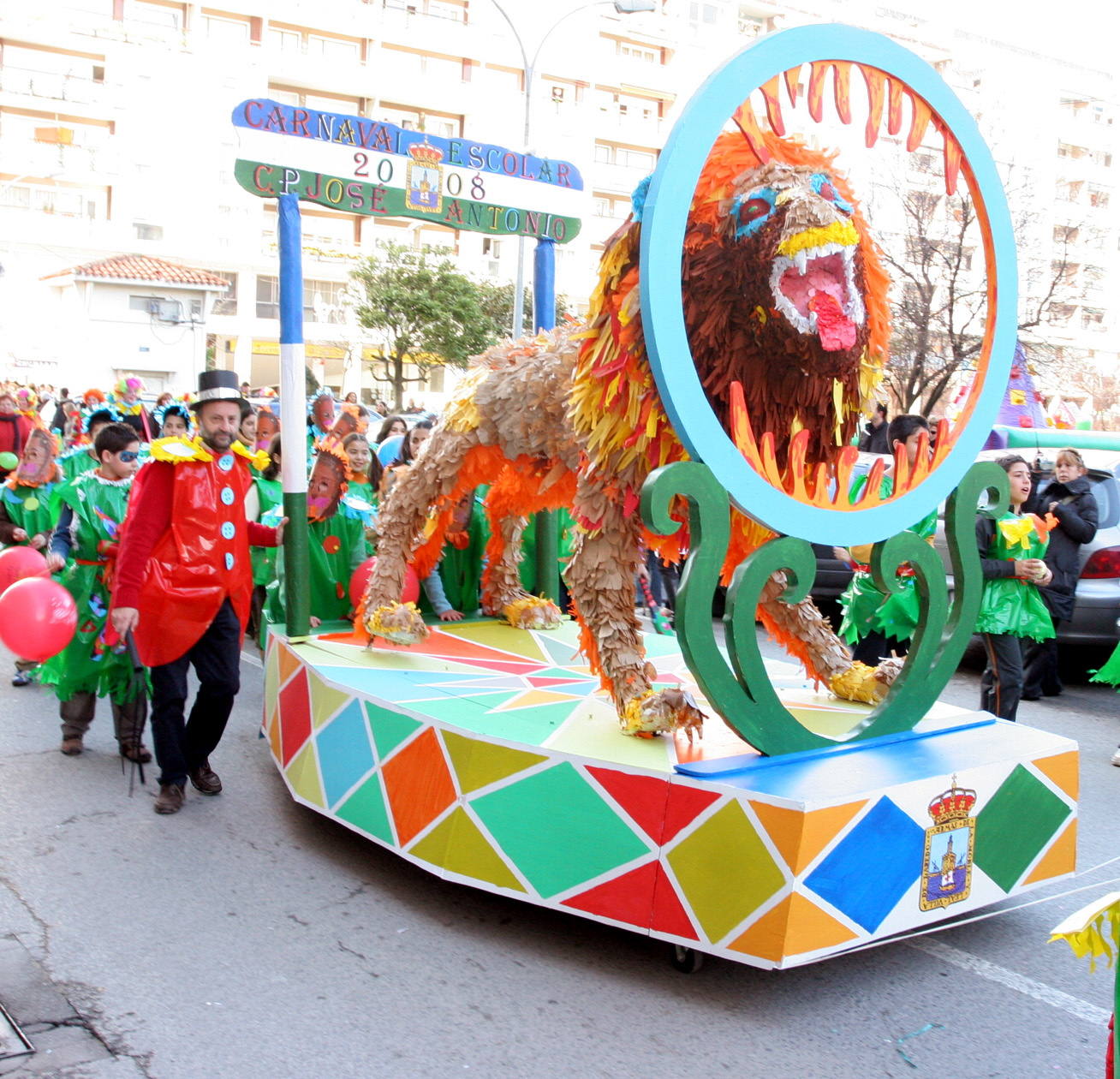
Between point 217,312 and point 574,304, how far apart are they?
10.2 metres

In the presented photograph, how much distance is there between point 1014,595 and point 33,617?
4334 millimetres

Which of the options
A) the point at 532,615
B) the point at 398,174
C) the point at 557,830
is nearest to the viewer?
the point at 557,830

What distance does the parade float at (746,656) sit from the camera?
3168 mm

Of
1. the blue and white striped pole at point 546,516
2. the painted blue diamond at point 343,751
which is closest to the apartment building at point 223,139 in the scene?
the blue and white striped pole at point 546,516

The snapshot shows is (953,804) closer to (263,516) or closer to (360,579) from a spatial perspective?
(360,579)

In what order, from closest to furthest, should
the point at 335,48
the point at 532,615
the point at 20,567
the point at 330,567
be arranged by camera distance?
the point at 20,567, the point at 532,615, the point at 330,567, the point at 335,48

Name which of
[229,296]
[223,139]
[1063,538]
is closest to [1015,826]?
[1063,538]

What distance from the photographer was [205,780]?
489cm

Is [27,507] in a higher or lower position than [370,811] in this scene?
higher

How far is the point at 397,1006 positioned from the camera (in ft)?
10.3

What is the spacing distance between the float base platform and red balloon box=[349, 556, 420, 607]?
4.71 ft

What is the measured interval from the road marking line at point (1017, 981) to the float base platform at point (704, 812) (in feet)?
0.65

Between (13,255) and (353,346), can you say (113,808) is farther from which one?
(13,255)

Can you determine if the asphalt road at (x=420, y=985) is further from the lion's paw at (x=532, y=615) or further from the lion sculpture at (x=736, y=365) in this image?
the lion's paw at (x=532, y=615)
